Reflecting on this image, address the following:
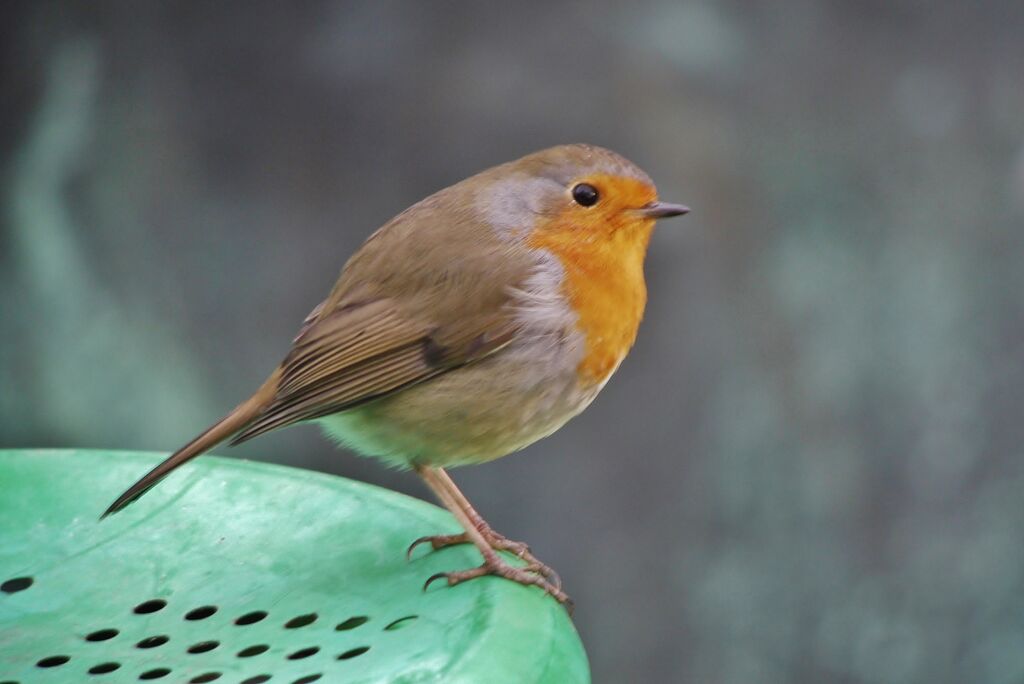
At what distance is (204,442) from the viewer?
6.68 feet

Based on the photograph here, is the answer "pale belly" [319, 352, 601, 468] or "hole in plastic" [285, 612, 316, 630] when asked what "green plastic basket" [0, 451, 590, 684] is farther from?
"pale belly" [319, 352, 601, 468]

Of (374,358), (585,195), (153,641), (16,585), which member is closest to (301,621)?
(153,641)

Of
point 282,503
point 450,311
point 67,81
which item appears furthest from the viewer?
point 67,81

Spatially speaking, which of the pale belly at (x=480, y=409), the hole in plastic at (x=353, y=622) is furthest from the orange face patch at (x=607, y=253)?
the hole in plastic at (x=353, y=622)

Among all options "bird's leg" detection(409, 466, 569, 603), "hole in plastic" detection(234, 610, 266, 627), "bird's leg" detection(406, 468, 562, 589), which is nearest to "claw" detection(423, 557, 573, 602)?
"bird's leg" detection(409, 466, 569, 603)

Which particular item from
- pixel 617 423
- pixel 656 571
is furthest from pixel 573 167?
pixel 656 571

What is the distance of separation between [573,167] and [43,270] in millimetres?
1506

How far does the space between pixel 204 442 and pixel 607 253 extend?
78 cm

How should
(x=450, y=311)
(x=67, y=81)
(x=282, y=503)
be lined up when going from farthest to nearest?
(x=67, y=81)
(x=450, y=311)
(x=282, y=503)

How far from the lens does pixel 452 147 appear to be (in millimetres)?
3172

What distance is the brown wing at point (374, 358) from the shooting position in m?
2.18

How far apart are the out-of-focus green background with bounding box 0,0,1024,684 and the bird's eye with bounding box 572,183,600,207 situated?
2.81 ft

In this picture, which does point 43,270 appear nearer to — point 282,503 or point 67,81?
point 67,81

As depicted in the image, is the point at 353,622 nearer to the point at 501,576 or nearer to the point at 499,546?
the point at 501,576
